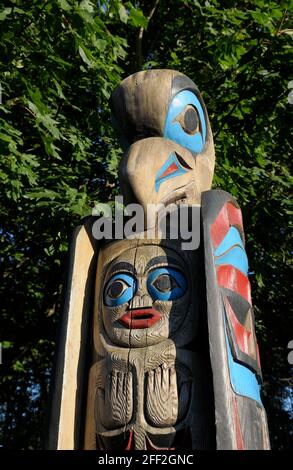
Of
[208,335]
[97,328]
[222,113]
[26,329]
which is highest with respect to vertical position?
[222,113]

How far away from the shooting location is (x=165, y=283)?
282 cm

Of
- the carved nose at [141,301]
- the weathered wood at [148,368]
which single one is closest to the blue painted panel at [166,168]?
the weathered wood at [148,368]

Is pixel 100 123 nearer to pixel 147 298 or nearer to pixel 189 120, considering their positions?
pixel 189 120

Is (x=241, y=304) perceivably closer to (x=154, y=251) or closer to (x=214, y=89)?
(x=154, y=251)

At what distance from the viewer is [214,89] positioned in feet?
22.7

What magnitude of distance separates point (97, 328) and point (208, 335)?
650 millimetres

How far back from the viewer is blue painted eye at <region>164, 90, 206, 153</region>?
3.47 metres

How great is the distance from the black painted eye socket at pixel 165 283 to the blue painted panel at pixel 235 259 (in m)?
0.27

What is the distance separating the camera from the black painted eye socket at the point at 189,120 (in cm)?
350

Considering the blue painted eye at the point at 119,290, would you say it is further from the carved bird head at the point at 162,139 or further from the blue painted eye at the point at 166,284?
the carved bird head at the point at 162,139

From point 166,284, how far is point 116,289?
26 centimetres

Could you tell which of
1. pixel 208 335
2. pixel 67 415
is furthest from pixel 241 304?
pixel 67 415

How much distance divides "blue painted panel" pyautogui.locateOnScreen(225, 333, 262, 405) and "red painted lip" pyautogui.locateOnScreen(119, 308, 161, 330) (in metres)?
0.40

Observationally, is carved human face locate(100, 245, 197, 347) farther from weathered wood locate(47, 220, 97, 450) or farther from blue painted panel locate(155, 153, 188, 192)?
blue painted panel locate(155, 153, 188, 192)
